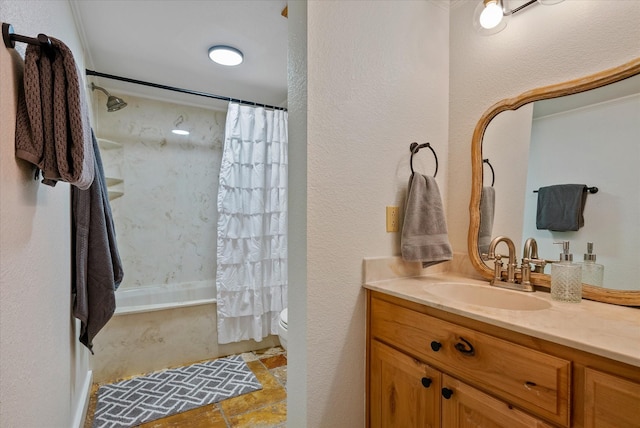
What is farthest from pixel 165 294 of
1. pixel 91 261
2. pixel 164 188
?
pixel 91 261

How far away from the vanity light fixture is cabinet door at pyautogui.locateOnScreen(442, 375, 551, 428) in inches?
54.7

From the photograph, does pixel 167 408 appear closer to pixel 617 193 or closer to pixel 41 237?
pixel 41 237

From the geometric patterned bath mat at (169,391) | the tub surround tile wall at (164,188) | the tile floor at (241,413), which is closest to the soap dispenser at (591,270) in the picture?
the tile floor at (241,413)

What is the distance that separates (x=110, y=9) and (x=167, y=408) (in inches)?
91.4

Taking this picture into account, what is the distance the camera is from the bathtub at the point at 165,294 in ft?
9.02

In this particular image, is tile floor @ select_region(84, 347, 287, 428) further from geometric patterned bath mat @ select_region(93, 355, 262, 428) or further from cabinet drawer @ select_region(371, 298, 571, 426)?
cabinet drawer @ select_region(371, 298, 571, 426)

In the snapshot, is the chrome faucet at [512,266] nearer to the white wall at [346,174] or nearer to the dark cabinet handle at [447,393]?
the white wall at [346,174]

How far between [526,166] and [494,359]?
0.84 metres

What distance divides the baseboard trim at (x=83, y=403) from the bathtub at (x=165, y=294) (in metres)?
0.64

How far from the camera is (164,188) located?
9.73 feet

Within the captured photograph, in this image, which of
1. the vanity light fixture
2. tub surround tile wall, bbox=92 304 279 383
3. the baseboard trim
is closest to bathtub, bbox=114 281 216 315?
tub surround tile wall, bbox=92 304 279 383

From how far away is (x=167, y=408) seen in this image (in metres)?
1.88

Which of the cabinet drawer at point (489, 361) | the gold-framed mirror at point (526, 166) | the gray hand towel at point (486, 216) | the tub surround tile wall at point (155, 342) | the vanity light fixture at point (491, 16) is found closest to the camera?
the cabinet drawer at point (489, 361)

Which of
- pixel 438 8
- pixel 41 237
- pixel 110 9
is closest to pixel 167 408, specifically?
pixel 41 237
